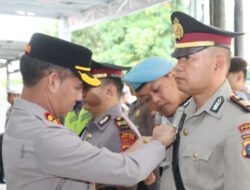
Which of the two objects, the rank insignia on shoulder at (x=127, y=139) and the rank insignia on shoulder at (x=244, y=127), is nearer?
the rank insignia on shoulder at (x=244, y=127)

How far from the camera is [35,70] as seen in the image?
5.70ft

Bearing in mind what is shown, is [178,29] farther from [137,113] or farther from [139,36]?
[139,36]

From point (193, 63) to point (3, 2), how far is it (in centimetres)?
576

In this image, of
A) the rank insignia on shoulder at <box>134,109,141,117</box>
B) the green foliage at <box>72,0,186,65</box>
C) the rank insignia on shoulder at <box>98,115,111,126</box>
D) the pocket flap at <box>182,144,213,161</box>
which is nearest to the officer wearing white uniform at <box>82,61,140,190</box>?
the rank insignia on shoulder at <box>98,115,111,126</box>

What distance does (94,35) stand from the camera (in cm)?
1466

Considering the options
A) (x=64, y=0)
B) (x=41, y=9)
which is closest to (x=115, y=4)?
(x=64, y=0)

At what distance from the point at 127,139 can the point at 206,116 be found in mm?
670

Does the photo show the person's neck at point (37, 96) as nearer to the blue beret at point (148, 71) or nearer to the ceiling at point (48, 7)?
the blue beret at point (148, 71)

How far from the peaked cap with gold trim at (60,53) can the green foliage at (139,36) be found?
10.4m

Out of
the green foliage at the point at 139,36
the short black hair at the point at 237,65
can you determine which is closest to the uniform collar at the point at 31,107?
the short black hair at the point at 237,65

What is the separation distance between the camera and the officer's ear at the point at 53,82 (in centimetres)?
174

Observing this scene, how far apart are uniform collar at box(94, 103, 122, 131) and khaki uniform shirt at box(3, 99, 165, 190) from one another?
2.67 ft

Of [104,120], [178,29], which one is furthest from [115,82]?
[178,29]

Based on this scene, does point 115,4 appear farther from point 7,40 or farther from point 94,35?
point 94,35
